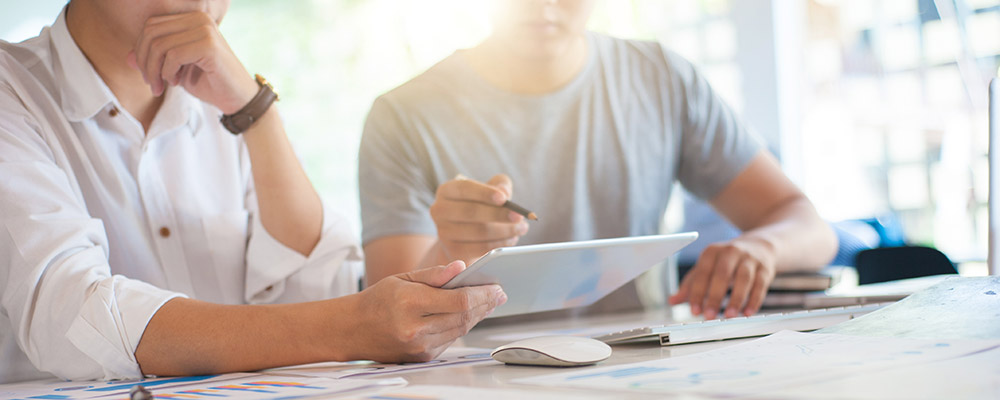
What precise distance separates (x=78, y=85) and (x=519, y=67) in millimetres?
764

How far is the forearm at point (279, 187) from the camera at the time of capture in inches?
46.6

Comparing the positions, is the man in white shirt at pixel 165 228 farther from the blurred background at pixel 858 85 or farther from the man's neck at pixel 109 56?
the blurred background at pixel 858 85

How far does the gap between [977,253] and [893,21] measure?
1.02 m

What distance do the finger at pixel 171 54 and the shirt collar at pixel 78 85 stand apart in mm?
89

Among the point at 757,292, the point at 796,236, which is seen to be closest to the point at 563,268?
the point at 757,292

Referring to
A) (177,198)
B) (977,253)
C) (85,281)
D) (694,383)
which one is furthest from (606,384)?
(977,253)

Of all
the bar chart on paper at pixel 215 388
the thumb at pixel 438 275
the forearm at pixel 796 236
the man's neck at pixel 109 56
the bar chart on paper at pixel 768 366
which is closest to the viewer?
the bar chart on paper at pixel 768 366

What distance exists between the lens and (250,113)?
1.17m

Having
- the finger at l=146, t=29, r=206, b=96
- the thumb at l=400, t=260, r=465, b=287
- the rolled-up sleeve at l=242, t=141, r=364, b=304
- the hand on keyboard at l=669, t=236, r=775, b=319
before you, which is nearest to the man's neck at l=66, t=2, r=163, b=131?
the finger at l=146, t=29, r=206, b=96

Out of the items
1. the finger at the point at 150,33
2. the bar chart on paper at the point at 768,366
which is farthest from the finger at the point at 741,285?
the finger at the point at 150,33

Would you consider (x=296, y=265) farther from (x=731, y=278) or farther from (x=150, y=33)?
(x=731, y=278)

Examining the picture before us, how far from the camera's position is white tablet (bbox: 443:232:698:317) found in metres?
0.75

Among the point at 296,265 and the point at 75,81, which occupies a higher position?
the point at 75,81

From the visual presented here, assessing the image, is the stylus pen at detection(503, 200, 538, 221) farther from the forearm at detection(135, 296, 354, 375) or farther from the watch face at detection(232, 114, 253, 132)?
the watch face at detection(232, 114, 253, 132)
